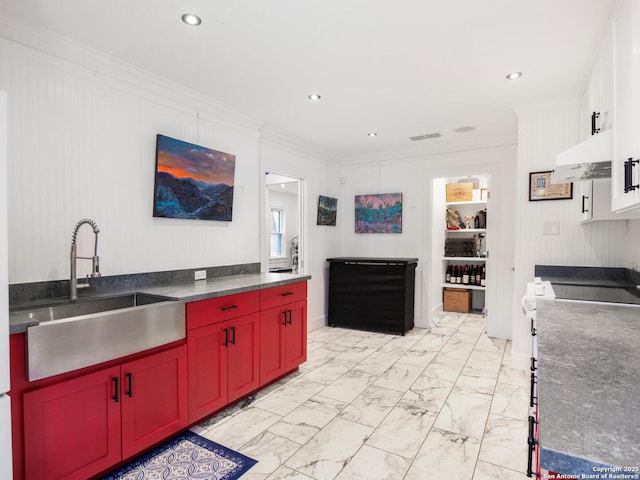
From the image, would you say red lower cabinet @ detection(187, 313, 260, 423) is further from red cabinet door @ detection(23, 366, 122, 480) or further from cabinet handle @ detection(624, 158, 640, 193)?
cabinet handle @ detection(624, 158, 640, 193)

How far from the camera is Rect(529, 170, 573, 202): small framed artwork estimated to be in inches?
125

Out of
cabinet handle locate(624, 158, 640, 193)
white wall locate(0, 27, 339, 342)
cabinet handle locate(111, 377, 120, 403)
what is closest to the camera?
cabinet handle locate(624, 158, 640, 193)

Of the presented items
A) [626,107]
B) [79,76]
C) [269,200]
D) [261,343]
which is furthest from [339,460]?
[269,200]

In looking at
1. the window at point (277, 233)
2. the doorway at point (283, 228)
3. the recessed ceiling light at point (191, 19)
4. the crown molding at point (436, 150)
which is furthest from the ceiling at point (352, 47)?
the window at point (277, 233)

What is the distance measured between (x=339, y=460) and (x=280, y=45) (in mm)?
2549

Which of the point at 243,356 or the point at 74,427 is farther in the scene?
the point at 243,356

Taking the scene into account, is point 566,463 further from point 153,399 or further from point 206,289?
point 206,289

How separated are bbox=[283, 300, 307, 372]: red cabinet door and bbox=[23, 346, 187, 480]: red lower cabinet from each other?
1074 mm

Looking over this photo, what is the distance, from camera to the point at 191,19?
6.47 feet

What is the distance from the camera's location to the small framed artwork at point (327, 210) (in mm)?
4930

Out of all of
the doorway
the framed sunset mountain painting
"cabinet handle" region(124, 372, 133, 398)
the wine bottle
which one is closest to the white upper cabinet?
"cabinet handle" region(124, 372, 133, 398)

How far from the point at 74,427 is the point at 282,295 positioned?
1.66m

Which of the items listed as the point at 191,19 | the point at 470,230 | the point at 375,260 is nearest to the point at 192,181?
the point at 191,19

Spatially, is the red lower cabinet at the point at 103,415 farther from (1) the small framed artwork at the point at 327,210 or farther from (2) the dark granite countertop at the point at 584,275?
(1) the small framed artwork at the point at 327,210
